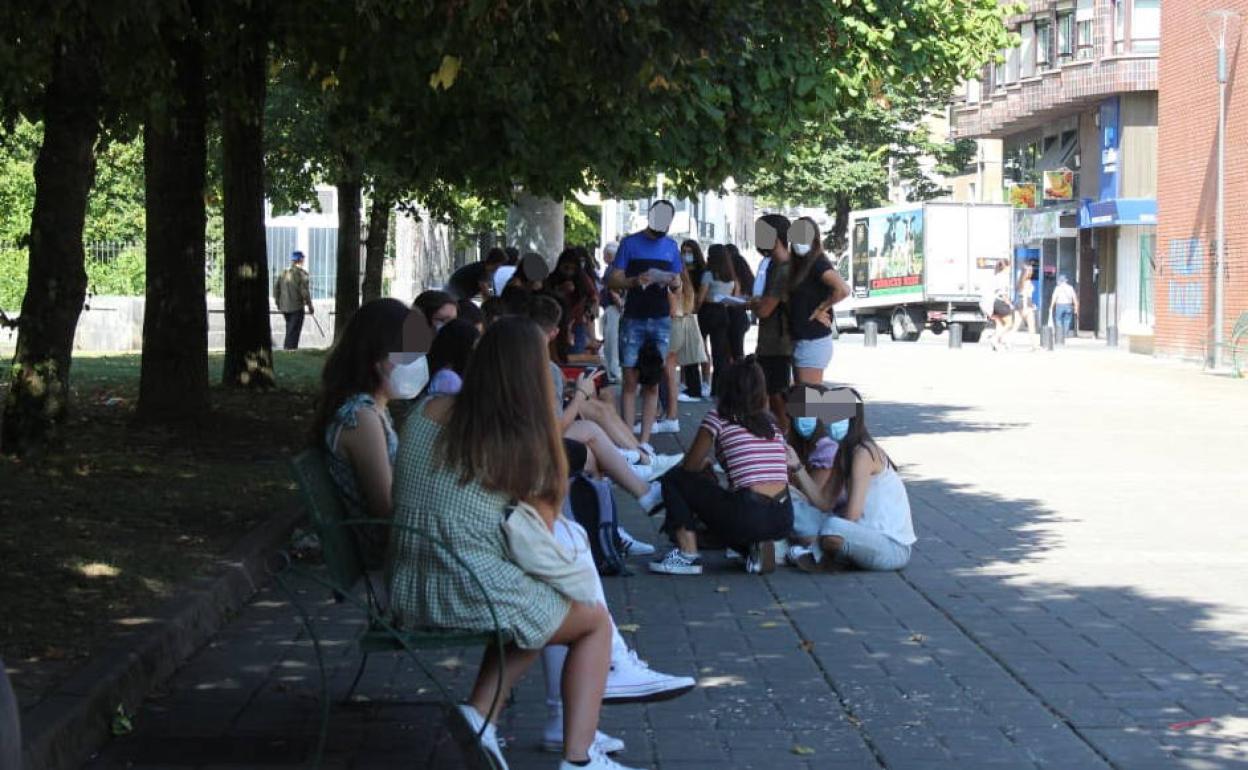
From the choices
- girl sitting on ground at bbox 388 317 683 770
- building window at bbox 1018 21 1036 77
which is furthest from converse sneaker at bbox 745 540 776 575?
building window at bbox 1018 21 1036 77

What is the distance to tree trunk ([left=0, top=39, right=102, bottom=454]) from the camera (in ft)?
38.9

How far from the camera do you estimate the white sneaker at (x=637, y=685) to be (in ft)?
21.8

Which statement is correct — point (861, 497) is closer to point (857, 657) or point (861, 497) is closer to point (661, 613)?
point (661, 613)

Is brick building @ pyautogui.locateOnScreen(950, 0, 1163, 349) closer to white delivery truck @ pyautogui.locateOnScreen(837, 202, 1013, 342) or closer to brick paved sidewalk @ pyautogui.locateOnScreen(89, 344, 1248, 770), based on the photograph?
white delivery truck @ pyautogui.locateOnScreen(837, 202, 1013, 342)

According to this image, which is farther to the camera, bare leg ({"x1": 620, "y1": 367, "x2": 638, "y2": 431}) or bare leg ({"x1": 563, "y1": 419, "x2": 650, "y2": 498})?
bare leg ({"x1": 620, "y1": 367, "x2": 638, "y2": 431})

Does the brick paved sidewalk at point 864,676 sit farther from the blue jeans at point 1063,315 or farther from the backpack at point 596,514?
the blue jeans at point 1063,315

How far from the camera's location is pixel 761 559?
389 inches

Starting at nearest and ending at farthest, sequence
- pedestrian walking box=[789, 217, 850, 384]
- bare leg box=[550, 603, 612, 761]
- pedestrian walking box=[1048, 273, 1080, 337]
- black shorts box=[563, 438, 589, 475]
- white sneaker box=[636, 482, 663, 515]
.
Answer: bare leg box=[550, 603, 612, 761] < black shorts box=[563, 438, 589, 475] < white sneaker box=[636, 482, 663, 515] < pedestrian walking box=[789, 217, 850, 384] < pedestrian walking box=[1048, 273, 1080, 337]

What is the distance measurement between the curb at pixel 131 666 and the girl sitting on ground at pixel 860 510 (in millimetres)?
2809

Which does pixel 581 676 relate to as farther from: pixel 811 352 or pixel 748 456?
pixel 811 352

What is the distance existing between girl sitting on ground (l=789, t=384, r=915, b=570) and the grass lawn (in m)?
2.99

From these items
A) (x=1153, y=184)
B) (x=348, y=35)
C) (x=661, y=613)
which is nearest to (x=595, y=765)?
(x=661, y=613)

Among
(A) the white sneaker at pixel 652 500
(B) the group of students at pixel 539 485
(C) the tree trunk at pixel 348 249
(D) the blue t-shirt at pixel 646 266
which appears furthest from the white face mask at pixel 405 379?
(C) the tree trunk at pixel 348 249

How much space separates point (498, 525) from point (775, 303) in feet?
28.5
